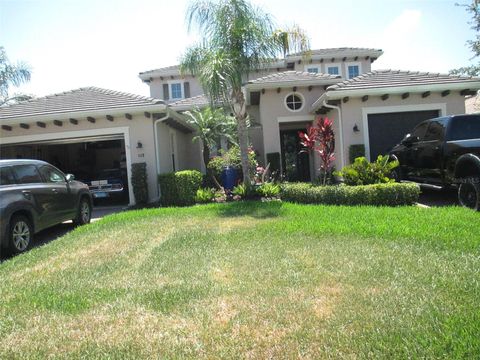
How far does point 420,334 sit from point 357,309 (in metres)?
0.62

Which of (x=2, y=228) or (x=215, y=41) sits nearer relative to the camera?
(x=2, y=228)

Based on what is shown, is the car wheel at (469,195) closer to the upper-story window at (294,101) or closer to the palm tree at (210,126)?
the upper-story window at (294,101)

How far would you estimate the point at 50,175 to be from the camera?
840 centimetres

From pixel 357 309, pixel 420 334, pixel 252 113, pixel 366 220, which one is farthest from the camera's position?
pixel 252 113

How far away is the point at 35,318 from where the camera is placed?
3670mm

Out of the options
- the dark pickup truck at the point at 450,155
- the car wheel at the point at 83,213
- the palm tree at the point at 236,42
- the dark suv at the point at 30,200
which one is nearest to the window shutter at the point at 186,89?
the palm tree at the point at 236,42

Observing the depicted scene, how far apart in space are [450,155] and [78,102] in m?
11.7

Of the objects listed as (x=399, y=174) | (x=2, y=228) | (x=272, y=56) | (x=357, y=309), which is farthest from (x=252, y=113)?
(x=357, y=309)

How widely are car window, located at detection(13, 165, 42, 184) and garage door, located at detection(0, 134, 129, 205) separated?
5.33 metres

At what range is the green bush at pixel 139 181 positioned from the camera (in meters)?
12.1

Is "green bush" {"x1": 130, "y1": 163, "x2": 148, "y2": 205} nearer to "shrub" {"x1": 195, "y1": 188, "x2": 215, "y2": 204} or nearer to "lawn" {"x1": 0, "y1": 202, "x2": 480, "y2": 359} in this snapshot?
"shrub" {"x1": 195, "y1": 188, "x2": 215, "y2": 204}

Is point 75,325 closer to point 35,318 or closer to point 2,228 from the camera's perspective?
point 35,318

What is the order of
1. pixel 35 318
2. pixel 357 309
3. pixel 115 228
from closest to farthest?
1. pixel 357 309
2. pixel 35 318
3. pixel 115 228

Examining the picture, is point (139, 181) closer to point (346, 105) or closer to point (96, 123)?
point (96, 123)
